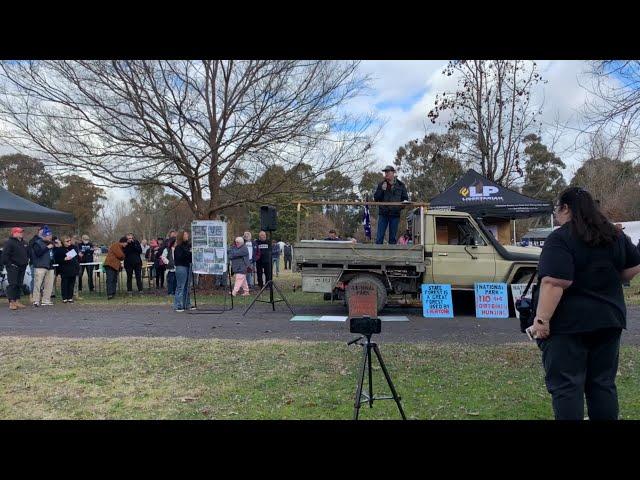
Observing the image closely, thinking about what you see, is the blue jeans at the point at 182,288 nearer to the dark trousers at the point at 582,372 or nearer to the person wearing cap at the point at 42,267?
the person wearing cap at the point at 42,267

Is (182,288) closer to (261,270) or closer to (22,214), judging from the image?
(261,270)

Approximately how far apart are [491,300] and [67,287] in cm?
1003

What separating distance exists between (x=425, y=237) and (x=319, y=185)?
501 cm

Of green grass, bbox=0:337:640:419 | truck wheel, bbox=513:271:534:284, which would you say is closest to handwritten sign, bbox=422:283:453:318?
truck wheel, bbox=513:271:534:284

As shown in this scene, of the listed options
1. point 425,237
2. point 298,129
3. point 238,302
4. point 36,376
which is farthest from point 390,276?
point 36,376

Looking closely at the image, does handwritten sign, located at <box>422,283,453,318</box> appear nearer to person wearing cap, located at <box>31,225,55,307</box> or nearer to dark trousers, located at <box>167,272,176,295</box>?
dark trousers, located at <box>167,272,176,295</box>

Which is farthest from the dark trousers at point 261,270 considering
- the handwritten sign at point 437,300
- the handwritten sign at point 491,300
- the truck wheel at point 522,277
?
the truck wheel at point 522,277

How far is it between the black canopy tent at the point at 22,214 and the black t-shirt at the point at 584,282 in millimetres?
13601

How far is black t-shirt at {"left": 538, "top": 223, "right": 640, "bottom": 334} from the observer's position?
3.35 meters

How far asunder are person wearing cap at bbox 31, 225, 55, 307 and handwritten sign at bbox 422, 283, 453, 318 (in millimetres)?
8607

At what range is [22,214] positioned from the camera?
45.6 ft

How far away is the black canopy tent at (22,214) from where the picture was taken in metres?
13.6

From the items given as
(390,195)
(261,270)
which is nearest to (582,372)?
(390,195)
